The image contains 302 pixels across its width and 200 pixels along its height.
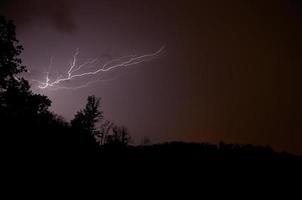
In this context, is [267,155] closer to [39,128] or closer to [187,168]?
[187,168]

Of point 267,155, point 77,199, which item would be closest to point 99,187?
point 77,199

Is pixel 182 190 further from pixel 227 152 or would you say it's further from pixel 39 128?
pixel 39 128

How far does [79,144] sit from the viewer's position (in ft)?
51.4

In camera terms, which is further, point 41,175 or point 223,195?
point 223,195

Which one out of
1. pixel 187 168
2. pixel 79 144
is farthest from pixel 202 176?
pixel 79 144

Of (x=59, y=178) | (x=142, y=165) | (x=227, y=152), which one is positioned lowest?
(x=59, y=178)

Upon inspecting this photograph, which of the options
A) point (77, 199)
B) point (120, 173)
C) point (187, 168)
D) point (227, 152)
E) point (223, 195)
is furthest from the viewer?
point (227, 152)

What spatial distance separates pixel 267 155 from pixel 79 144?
1255 centimetres

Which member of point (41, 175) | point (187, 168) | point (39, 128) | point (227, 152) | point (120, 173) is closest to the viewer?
point (41, 175)

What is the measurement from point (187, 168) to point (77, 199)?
6.70 metres

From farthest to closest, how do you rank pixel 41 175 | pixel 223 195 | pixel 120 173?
pixel 120 173
pixel 223 195
pixel 41 175

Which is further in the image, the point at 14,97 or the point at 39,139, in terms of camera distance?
the point at 14,97

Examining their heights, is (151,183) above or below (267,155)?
below

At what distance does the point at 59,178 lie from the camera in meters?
10.5
